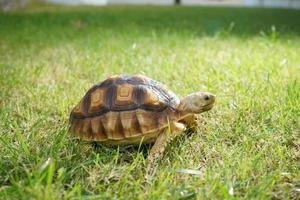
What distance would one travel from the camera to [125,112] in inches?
74.4

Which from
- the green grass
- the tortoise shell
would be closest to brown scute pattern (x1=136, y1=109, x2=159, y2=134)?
the tortoise shell

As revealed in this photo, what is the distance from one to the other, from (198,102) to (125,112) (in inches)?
12.4

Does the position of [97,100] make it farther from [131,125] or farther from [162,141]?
[162,141]

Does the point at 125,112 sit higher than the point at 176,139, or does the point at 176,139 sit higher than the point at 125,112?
the point at 125,112

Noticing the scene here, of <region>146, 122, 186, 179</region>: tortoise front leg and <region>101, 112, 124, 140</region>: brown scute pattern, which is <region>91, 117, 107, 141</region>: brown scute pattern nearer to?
Result: <region>101, 112, 124, 140</region>: brown scute pattern

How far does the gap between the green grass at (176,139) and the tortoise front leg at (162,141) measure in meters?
0.03

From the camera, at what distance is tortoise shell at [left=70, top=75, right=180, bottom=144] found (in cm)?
187

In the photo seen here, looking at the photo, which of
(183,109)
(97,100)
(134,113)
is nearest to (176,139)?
(183,109)

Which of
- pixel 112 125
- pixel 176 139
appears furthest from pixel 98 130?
pixel 176 139

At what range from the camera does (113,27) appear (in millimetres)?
6195

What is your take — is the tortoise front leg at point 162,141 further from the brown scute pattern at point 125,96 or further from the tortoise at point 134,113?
the brown scute pattern at point 125,96

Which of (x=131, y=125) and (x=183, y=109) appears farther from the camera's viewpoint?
(x=183, y=109)

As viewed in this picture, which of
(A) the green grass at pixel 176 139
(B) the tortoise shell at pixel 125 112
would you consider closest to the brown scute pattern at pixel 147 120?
(B) the tortoise shell at pixel 125 112

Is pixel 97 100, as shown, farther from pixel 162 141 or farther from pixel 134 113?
pixel 162 141
